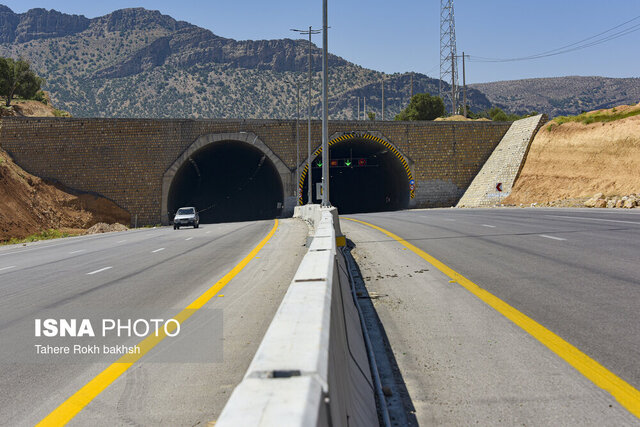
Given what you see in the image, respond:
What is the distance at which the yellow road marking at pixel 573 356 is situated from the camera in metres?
4.11

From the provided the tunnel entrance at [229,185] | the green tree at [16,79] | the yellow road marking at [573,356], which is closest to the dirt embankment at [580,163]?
the tunnel entrance at [229,185]

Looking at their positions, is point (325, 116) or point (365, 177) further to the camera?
point (365, 177)

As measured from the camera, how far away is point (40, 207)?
40.0 meters

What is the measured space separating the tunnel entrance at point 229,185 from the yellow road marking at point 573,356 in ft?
145

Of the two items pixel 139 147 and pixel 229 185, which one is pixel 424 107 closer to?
pixel 229 185

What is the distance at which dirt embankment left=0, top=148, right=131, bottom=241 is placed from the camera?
32.5 metres

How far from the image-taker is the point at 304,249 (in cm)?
1628

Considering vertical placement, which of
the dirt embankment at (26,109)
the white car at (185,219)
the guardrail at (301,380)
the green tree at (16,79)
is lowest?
the white car at (185,219)

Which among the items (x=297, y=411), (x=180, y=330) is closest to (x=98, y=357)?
(x=180, y=330)

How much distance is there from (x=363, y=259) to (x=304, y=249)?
3.66 metres

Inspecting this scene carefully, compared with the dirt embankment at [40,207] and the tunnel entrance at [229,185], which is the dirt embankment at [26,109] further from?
the tunnel entrance at [229,185]

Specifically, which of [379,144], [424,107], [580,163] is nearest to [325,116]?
[580,163]

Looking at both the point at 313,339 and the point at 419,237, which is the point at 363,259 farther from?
the point at 313,339

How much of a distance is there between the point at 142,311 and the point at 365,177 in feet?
196
